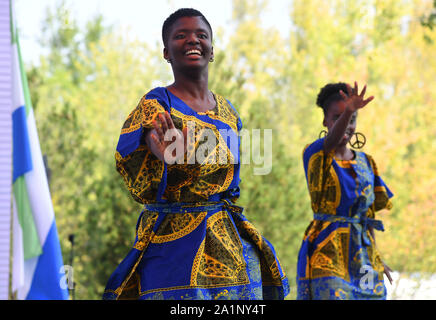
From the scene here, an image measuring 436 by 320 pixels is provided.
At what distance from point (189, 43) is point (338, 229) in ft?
6.96

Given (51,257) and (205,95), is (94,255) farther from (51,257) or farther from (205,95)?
(205,95)

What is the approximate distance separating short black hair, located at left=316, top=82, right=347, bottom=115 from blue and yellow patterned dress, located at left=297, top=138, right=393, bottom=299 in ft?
1.26

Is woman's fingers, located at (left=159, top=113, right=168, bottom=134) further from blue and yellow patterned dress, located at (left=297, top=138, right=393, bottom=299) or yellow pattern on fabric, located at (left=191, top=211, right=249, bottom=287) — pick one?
blue and yellow patterned dress, located at (left=297, top=138, right=393, bottom=299)

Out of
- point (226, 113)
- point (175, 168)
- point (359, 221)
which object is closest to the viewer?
point (175, 168)

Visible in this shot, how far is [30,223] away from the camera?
5.07 metres

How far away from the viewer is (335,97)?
4.67m

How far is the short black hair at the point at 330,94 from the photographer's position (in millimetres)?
4664

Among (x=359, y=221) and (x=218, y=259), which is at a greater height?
(x=359, y=221)

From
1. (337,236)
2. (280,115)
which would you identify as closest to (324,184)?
(337,236)

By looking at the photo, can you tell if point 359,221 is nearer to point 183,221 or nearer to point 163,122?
point 183,221

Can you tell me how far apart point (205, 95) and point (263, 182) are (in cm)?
672

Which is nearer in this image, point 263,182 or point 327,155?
point 327,155

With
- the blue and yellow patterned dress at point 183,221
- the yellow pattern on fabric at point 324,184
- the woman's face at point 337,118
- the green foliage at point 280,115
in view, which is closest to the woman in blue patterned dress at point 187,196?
the blue and yellow patterned dress at point 183,221
